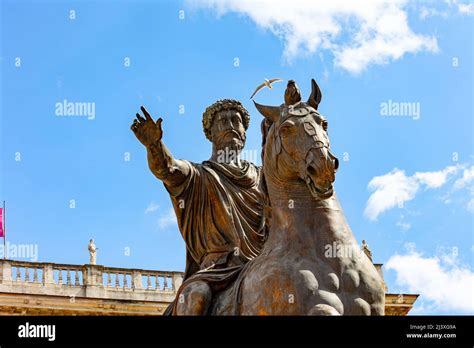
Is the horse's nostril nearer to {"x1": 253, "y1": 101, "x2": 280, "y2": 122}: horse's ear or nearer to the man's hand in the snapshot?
{"x1": 253, "y1": 101, "x2": 280, "y2": 122}: horse's ear

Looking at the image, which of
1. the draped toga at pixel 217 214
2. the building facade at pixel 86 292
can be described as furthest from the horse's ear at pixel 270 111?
the building facade at pixel 86 292

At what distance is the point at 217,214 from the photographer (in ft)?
30.5

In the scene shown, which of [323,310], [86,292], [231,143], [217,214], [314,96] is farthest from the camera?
[86,292]

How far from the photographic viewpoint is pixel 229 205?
366 inches

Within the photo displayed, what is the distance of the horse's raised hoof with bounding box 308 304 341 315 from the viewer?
292 inches

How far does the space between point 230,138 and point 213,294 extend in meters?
1.74

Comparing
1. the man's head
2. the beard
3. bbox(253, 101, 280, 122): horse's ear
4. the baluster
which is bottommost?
bbox(253, 101, 280, 122): horse's ear

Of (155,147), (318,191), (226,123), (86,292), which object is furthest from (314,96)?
(86,292)

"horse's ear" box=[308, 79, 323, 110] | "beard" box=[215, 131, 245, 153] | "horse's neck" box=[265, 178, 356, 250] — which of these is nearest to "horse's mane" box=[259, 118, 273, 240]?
"horse's neck" box=[265, 178, 356, 250]

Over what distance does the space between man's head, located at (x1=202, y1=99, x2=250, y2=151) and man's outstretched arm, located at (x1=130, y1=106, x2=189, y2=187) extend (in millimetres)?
707

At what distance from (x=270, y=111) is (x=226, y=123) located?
4.94 ft

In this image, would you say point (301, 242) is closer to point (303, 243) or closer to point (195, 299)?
point (303, 243)
